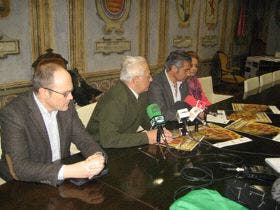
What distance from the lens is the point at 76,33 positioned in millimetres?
4539

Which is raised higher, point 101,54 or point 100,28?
point 100,28

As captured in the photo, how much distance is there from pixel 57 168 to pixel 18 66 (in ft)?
9.33

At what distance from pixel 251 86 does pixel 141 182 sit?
3.27 m

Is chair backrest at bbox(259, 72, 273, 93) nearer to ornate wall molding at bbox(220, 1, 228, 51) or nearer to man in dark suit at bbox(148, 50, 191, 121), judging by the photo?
man in dark suit at bbox(148, 50, 191, 121)

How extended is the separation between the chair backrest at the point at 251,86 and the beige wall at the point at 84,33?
7.02 ft

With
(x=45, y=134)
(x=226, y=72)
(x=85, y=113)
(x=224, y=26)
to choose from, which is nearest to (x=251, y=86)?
(x=85, y=113)

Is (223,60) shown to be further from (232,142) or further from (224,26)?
(232,142)

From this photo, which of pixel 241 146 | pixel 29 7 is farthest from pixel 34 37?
pixel 241 146

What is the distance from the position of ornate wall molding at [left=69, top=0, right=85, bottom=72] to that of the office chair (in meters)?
3.97

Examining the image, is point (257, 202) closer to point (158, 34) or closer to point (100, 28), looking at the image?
point (100, 28)

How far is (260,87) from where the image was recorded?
4.46 meters

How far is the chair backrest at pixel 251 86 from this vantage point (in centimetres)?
401

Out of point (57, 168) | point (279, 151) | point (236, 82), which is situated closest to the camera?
point (57, 168)

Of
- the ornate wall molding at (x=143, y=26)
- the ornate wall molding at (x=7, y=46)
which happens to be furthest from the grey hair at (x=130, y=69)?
the ornate wall molding at (x=143, y=26)
